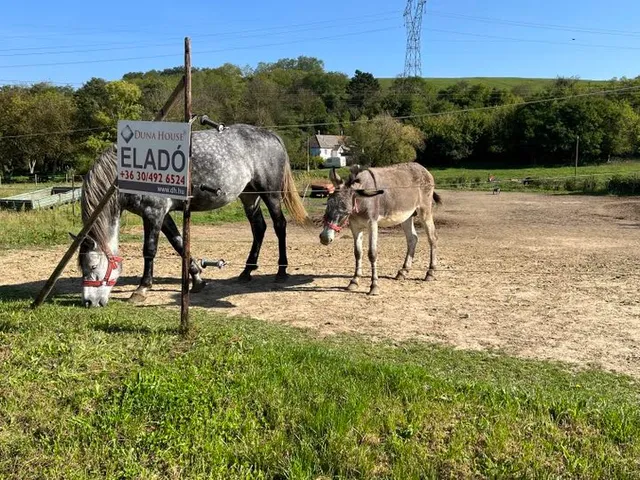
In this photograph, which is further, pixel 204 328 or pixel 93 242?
pixel 93 242

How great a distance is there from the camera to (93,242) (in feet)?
21.5

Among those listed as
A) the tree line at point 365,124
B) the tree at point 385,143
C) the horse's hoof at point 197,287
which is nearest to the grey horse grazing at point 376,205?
the horse's hoof at point 197,287

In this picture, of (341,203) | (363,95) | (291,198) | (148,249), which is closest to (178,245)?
(148,249)

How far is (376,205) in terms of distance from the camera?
27.2ft

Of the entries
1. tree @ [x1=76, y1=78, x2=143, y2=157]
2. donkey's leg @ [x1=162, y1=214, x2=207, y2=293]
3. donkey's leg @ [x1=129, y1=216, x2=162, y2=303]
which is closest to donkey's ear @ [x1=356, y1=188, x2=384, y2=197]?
donkey's leg @ [x1=162, y1=214, x2=207, y2=293]

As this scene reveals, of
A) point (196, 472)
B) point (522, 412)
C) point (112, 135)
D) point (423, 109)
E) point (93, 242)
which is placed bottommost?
point (196, 472)

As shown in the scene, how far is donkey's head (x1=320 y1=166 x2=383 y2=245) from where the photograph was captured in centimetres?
775

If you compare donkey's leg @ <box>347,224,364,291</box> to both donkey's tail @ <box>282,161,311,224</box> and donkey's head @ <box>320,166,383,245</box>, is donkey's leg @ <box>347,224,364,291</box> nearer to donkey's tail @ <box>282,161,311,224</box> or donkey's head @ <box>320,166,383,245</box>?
donkey's head @ <box>320,166,383,245</box>

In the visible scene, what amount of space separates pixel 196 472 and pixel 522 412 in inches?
89.1

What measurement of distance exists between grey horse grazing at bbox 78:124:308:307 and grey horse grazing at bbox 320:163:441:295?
1.22 meters

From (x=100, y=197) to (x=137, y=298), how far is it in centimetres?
→ 154

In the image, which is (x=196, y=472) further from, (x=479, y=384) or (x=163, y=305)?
(x=163, y=305)

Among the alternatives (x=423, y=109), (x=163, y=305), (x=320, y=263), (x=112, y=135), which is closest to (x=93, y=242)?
(x=163, y=305)

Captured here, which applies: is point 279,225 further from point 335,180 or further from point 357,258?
point 335,180
